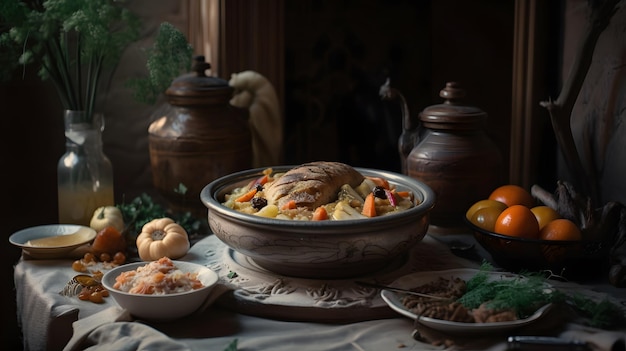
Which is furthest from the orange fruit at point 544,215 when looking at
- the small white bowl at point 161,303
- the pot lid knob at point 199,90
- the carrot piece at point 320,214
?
the pot lid knob at point 199,90

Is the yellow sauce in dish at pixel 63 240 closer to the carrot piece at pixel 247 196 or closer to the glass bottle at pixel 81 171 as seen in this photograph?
the glass bottle at pixel 81 171

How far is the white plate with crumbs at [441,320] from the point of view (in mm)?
1557

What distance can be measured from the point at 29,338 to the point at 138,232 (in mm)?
466

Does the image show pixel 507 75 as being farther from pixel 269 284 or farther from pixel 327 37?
pixel 269 284

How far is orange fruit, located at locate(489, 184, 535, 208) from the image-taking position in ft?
7.12

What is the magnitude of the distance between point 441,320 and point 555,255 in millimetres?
449

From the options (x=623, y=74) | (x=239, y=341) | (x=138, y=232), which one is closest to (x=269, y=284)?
(x=239, y=341)

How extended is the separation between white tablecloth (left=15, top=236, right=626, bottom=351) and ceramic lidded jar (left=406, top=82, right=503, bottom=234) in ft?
1.61

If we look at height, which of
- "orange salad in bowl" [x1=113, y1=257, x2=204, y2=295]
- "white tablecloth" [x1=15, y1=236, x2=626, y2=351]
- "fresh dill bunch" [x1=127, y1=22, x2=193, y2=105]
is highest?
"fresh dill bunch" [x1=127, y1=22, x2=193, y2=105]

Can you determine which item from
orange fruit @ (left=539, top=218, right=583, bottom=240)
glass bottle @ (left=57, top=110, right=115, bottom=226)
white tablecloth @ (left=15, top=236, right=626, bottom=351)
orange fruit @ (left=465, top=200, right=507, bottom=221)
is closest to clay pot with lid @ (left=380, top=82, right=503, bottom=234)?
orange fruit @ (left=465, top=200, right=507, bottom=221)

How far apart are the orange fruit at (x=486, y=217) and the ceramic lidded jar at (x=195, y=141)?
0.79 m

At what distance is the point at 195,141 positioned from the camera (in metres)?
2.38

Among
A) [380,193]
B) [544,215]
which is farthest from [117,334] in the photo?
[544,215]

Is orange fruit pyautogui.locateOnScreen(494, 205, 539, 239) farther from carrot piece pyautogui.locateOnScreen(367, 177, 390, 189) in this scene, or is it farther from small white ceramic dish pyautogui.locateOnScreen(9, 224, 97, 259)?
small white ceramic dish pyautogui.locateOnScreen(9, 224, 97, 259)
